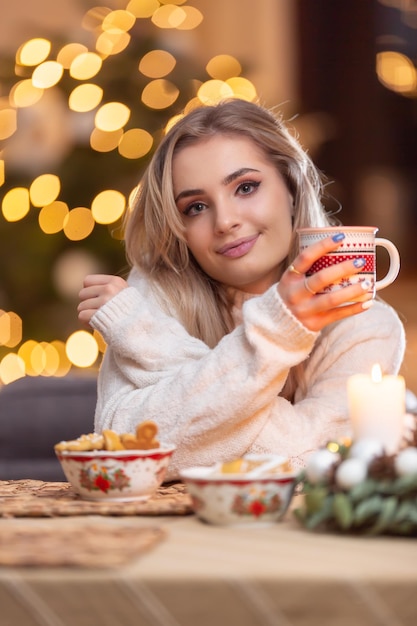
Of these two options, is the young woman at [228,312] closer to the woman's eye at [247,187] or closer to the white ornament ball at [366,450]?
the woman's eye at [247,187]

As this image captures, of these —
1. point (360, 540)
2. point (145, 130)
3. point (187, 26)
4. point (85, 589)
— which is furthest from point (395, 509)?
point (187, 26)

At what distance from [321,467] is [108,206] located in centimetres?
256

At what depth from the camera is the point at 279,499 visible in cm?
92

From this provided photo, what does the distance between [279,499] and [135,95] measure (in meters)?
2.60

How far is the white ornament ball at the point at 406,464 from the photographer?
0.82m

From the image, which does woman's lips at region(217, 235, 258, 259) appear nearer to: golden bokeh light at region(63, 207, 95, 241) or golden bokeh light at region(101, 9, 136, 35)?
golden bokeh light at region(63, 207, 95, 241)

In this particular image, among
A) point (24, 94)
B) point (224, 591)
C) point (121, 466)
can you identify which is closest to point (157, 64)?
point (24, 94)

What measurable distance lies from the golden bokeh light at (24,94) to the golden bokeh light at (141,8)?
49 centimetres

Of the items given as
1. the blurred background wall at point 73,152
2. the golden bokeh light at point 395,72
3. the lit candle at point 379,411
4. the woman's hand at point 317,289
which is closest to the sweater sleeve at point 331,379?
the woman's hand at point 317,289

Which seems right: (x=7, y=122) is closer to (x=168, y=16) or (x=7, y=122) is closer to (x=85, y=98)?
(x=85, y=98)

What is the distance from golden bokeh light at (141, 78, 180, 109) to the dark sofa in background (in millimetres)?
1356

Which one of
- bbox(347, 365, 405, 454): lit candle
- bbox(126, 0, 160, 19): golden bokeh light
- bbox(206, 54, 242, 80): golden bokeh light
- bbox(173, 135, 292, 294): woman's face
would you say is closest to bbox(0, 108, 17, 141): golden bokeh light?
bbox(126, 0, 160, 19): golden bokeh light

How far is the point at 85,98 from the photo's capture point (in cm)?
332

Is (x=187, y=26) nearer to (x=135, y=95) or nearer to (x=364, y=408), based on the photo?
(x=135, y=95)
